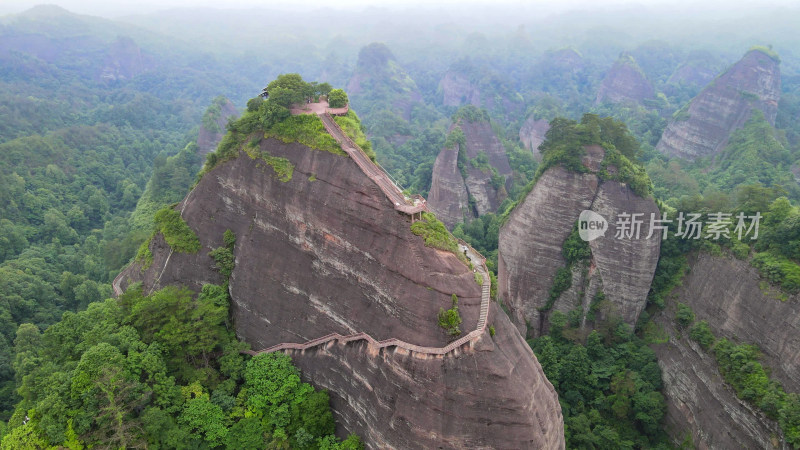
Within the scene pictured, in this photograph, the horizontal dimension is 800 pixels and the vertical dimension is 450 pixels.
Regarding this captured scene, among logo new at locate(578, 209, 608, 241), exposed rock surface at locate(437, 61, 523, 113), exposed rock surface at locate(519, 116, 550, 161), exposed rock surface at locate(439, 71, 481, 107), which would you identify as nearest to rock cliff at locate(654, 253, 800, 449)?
logo new at locate(578, 209, 608, 241)

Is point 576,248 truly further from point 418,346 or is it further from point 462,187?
point 462,187

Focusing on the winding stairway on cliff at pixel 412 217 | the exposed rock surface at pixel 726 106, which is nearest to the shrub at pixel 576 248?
the winding stairway on cliff at pixel 412 217

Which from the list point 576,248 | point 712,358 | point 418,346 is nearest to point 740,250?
point 712,358

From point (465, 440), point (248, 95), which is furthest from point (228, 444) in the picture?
point (248, 95)

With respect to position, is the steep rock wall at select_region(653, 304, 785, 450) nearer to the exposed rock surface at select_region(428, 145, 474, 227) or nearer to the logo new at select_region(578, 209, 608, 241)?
the logo new at select_region(578, 209, 608, 241)

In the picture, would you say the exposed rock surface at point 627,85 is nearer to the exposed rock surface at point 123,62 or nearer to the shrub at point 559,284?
the shrub at point 559,284

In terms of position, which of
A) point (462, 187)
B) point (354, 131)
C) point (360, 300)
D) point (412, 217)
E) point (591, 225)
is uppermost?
point (354, 131)
